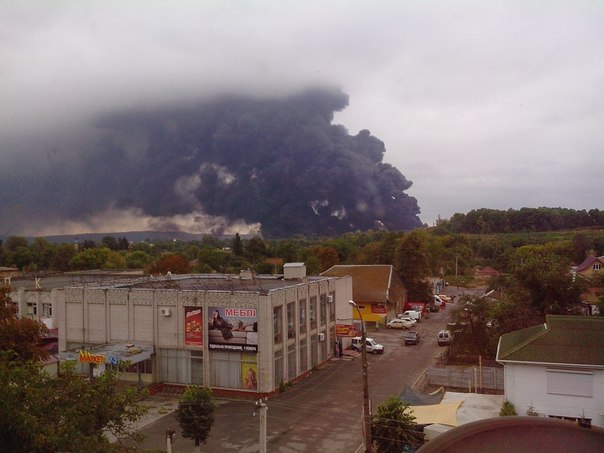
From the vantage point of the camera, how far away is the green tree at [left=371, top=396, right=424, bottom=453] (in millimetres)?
14328

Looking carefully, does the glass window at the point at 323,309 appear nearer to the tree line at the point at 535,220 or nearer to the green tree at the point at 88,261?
the green tree at the point at 88,261

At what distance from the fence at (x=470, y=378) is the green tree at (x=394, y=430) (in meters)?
8.92

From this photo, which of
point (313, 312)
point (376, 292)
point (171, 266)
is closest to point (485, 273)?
point (376, 292)

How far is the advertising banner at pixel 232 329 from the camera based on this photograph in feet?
75.0

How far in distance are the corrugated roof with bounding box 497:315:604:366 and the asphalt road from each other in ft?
20.4

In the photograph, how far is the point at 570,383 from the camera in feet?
54.5

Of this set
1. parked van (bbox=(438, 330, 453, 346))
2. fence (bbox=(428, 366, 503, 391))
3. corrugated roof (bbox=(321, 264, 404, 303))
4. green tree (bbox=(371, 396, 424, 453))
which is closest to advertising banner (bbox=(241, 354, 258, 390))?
fence (bbox=(428, 366, 503, 391))

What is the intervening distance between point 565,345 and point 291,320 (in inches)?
478

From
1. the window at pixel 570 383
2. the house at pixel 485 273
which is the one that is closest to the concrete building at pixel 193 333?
the window at pixel 570 383

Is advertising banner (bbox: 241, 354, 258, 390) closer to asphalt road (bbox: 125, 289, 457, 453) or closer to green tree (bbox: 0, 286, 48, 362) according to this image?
asphalt road (bbox: 125, 289, 457, 453)

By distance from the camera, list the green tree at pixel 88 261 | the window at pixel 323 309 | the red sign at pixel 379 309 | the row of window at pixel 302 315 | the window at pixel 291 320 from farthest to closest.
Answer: the green tree at pixel 88 261, the red sign at pixel 379 309, the window at pixel 323 309, the window at pixel 291 320, the row of window at pixel 302 315

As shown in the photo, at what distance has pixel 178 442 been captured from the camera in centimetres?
1773

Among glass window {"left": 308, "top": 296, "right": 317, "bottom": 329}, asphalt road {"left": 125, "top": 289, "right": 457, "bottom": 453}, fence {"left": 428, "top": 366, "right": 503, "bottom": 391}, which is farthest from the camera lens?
glass window {"left": 308, "top": 296, "right": 317, "bottom": 329}

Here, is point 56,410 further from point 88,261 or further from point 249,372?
point 88,261
